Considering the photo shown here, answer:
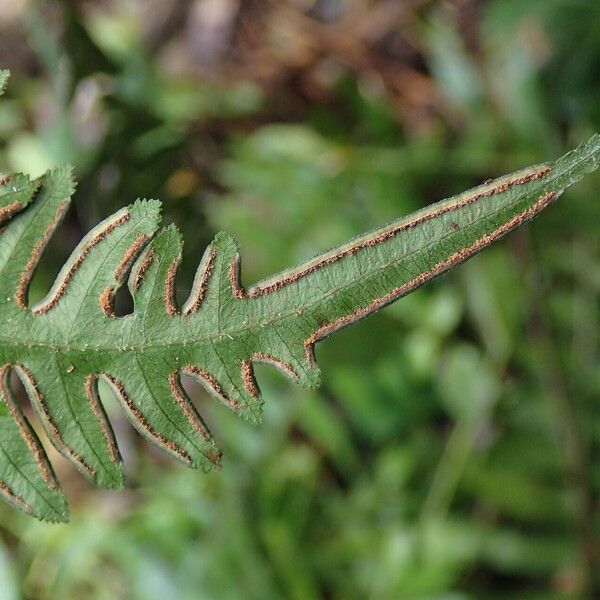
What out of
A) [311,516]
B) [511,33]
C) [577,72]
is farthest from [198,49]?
[311,516]

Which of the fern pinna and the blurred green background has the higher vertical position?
the blurred green background

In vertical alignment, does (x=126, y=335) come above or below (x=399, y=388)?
below

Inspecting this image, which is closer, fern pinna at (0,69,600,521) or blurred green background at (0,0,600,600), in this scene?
fern pinna at (0,69,600,521)

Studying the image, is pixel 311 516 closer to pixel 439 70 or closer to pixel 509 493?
pixel 509 493

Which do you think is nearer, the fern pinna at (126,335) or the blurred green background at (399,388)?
the fern pinna at (126,335)

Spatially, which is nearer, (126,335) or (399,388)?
(126,335)
